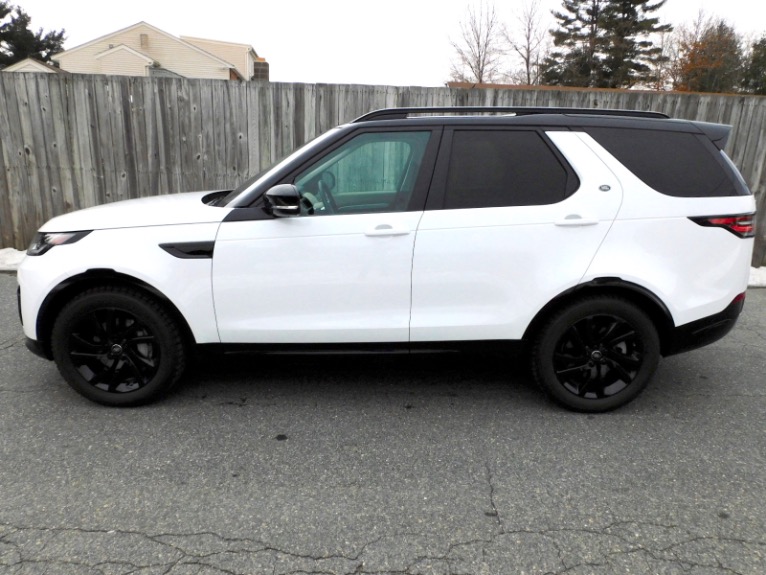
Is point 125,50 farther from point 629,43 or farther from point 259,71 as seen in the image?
point 629,43

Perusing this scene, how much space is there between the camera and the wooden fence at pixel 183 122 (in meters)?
6.81

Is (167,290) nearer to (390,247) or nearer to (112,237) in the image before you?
(112,237)

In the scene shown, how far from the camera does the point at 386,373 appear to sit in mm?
4184

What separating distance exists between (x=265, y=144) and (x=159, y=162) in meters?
1.33

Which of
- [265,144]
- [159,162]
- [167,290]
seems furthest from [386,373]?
[159,162]

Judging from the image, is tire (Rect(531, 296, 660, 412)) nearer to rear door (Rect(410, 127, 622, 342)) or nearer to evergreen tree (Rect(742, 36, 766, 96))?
rear door (Rect(410, 127, 622, 342))

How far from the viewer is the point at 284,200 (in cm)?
315

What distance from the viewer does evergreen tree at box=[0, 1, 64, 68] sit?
4250 centimetres

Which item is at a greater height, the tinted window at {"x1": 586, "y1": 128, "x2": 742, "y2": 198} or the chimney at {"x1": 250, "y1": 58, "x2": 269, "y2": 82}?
the chimney at {"x1": 250, "y1": 58, "x2": 269, "y2": 82}

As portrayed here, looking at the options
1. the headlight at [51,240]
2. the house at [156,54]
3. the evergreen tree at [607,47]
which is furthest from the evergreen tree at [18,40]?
the headlight at [51,240]

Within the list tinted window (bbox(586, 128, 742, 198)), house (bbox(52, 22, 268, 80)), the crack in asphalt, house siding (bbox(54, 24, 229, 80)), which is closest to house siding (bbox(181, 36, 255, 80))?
house (bbox(52, 22, 268, 80))

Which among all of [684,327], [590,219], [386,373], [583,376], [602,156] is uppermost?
[602,156]

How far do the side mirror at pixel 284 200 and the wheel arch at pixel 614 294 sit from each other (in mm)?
1559

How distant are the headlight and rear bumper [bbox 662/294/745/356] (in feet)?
11.8
